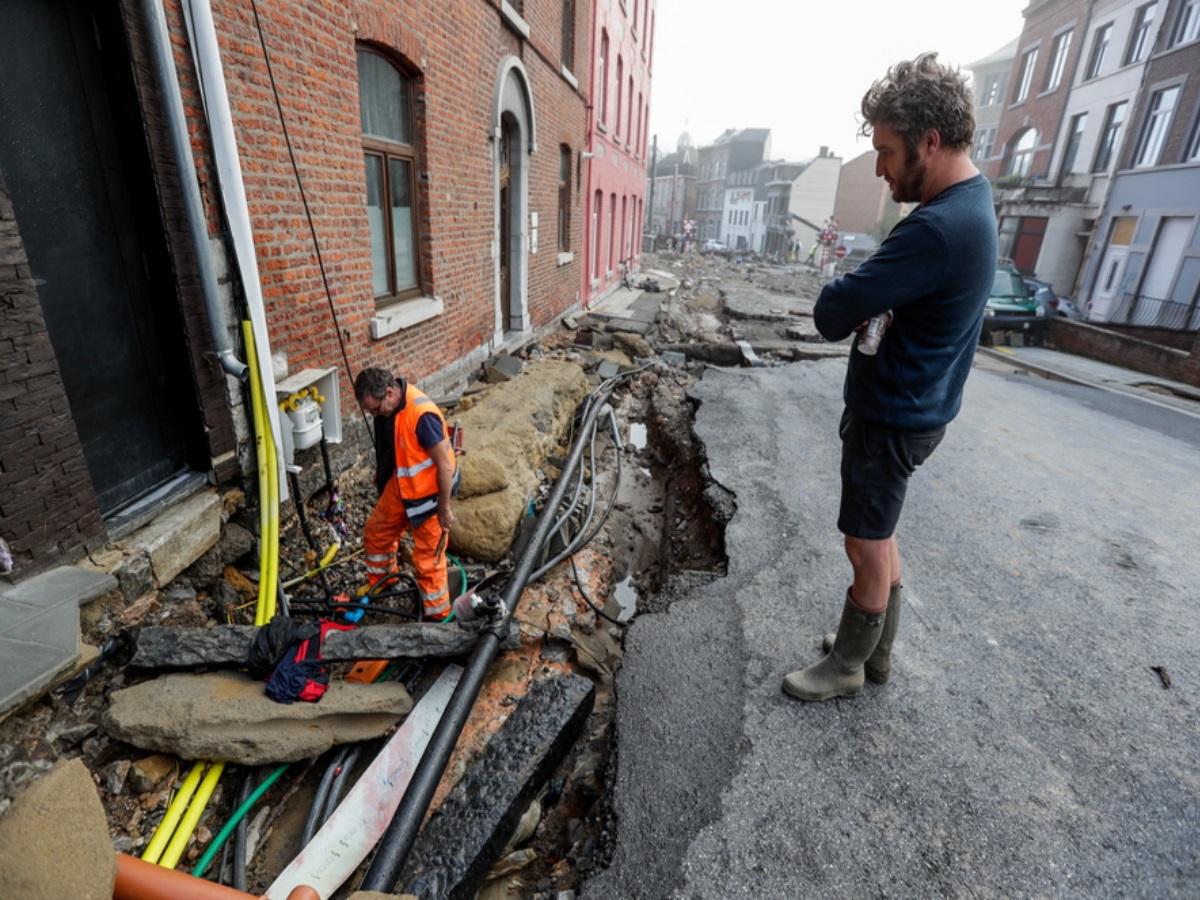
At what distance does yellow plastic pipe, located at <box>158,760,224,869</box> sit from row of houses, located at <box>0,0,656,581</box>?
3.81ft

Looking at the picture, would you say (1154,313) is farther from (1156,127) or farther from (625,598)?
(625,598)

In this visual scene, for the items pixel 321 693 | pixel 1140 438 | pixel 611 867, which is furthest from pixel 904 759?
pixel 1140 438

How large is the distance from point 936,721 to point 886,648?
35 centimetres

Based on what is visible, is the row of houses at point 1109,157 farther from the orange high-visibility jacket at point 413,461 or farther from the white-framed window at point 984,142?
the orange high-visibility jacket at point 413,461

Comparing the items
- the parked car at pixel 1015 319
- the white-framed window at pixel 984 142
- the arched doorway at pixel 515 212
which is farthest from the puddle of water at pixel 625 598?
the white-framed window at pixel 984 142

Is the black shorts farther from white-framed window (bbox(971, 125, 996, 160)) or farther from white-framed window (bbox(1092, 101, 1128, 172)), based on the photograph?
white-framed window (bbox(971, 125, 996, 160))

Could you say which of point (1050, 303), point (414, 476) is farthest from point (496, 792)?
point (1050, 303)

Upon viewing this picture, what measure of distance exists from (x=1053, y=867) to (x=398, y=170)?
21.4 feet

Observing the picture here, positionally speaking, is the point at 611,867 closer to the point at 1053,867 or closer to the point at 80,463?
the point at 1053,867

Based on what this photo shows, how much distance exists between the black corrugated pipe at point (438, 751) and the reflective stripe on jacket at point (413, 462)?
0.71 metres

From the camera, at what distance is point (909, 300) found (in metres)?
2.11

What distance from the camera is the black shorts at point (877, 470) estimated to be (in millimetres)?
2320

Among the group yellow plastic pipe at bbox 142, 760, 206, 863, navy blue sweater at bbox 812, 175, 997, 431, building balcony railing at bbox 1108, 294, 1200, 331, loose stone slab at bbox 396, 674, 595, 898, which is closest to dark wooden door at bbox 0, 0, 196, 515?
yellow plastic pipe at bbox 142, 760, 206, 863

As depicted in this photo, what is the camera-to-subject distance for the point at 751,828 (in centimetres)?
218
